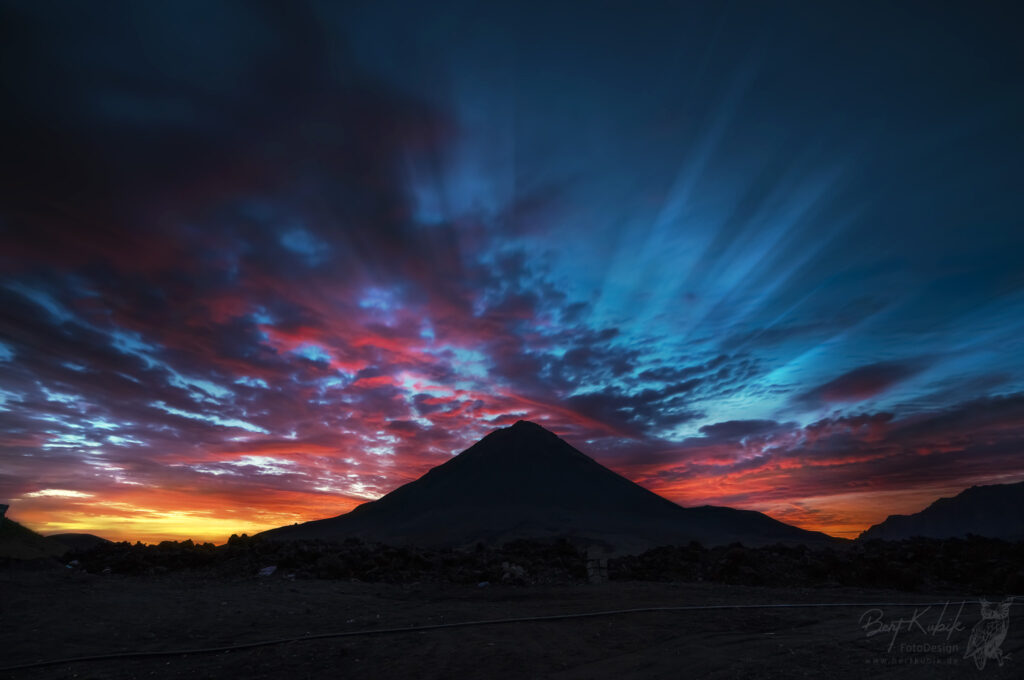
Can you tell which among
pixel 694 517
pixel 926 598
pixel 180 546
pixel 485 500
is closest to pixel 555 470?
pixel 485 500

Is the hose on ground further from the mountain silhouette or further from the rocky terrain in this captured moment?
the mountain silhouette

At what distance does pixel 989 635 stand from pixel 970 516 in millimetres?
127359

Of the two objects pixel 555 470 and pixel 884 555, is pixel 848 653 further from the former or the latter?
pixel 555 470

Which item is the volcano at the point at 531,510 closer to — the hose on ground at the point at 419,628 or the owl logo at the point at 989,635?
the hose on ground at the point at 419,628

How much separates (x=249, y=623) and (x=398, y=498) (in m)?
89.7

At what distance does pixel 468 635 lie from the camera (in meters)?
11.0

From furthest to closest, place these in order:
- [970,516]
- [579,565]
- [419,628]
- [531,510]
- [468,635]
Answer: [970,516], [531,510], [579,565], [419,628], [468,635]

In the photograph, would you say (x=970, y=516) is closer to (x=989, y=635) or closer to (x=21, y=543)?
(x=989, y=635)

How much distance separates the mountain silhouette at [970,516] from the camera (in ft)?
318

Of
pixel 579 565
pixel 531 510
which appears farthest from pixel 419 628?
pixel 531 510

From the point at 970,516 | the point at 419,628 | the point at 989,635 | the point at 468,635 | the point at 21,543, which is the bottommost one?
the point at 989,635

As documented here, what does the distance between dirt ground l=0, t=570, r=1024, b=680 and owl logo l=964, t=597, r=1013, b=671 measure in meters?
0.15

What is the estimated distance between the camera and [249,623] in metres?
12.2

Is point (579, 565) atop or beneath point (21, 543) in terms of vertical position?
beneath
